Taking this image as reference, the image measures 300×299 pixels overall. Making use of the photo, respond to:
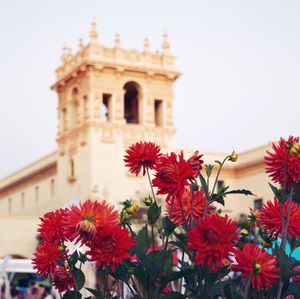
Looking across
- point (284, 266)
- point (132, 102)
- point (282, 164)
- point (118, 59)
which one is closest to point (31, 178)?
point (132, 102)

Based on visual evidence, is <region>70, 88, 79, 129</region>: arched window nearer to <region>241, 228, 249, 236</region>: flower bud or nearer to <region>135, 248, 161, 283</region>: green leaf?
<region>241, 228, 249, 236</region>: flower bud

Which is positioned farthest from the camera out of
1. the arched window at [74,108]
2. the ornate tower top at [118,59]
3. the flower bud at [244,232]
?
the arched window at [74,108]

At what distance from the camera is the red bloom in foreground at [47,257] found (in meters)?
3.01

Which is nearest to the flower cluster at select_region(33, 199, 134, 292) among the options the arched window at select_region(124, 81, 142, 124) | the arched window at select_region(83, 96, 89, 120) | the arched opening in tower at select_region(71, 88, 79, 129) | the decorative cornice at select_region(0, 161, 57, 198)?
the arched window at select_region(83, 96, 89, 120)

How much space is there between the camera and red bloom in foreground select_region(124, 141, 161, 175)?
3062mm

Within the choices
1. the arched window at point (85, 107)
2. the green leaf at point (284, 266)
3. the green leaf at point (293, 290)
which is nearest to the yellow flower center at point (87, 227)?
the green leaf at point (284, 266)

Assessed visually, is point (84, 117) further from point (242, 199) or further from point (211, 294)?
point (211, 294)

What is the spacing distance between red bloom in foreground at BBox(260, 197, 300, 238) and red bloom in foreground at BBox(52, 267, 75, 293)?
81cm

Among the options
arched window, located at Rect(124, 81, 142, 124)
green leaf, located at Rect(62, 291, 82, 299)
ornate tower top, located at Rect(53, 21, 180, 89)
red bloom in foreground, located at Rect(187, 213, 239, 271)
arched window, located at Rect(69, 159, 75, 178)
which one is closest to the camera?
red bloom in foreground, located at Rect(187, 213, 239, 271)

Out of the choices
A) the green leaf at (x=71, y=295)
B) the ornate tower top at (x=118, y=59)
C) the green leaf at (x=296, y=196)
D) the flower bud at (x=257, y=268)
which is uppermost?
the ornate tower top at (x=118, y=59)

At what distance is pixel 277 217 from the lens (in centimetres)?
296

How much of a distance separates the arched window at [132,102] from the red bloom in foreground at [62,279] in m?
29.4

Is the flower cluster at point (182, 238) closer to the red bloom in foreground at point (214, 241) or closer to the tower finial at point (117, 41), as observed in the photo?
the red bloom in foreground at point (214, 241)

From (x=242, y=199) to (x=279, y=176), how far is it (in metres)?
35.5
